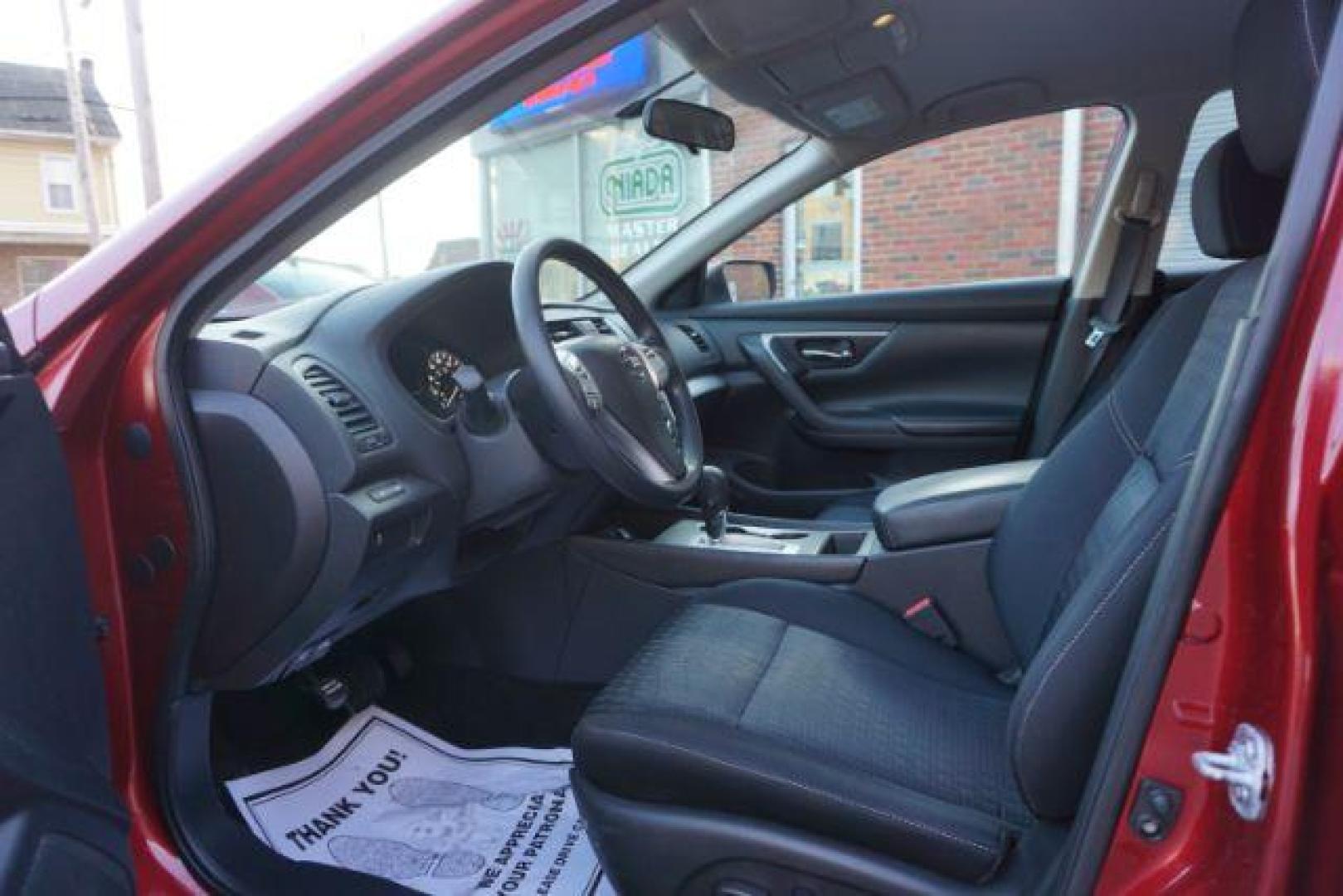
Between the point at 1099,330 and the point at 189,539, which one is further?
the point at 1099,330

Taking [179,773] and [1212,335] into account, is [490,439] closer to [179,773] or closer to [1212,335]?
[179,773]

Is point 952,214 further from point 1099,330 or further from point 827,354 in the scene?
point 1099,330

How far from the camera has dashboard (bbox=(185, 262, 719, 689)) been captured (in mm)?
1233

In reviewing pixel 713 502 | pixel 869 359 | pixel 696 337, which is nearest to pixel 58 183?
pixel 696 337

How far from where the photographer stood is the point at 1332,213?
0.67 metres

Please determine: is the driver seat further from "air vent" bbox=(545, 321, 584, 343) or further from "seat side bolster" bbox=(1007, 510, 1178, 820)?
"air vent" bbox=(545, 321, 584, 343)

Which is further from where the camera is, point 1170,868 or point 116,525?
point 116,525

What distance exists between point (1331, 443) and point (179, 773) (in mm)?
1296

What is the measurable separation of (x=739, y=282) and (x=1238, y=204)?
1814 millimetres

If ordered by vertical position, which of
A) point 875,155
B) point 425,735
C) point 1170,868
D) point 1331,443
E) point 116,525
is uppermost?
point 875,155

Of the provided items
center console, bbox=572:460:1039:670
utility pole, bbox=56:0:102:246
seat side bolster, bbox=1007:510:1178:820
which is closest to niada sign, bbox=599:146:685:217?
center console, bbox=572:460:1039:670

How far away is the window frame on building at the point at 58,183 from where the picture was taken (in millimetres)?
7578

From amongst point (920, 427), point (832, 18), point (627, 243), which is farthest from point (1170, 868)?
point (627, 243)

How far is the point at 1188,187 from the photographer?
2.34m
